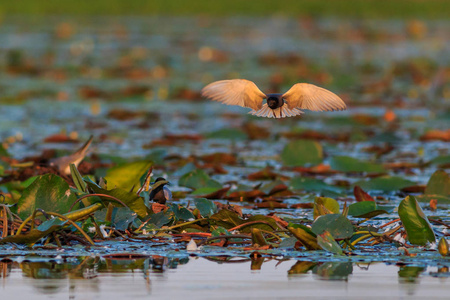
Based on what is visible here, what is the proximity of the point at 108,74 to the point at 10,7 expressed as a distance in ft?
41.9

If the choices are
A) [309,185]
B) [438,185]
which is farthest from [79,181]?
[438,185]

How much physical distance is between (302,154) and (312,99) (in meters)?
2.76

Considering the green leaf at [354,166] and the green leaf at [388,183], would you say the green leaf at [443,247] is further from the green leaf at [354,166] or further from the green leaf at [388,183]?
the green leaf at [354,166]

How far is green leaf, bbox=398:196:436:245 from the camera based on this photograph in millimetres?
3730

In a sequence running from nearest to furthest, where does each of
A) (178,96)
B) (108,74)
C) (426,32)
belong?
1. (178,96)
2. (108,74)
3. (426,32)

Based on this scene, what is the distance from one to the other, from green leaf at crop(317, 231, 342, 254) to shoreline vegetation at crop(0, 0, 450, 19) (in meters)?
22.6

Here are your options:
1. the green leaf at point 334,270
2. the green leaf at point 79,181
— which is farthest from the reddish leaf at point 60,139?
the green leaf at point 334,270

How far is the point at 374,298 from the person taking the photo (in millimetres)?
2955

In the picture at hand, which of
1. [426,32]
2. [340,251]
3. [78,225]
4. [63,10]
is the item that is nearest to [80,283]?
[78,225]

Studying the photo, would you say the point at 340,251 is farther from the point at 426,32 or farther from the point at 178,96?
the point at 426,32

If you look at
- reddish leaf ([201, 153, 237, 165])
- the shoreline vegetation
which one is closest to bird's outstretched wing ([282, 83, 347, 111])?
reddish leaf ([201, 153, 237, 165])

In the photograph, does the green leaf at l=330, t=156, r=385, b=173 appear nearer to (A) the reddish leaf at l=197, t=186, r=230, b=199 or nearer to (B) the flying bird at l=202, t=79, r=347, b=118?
(A) the reddish leaf at l=197, t=186, r=230, b=199

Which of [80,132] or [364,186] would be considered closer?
[364,186]

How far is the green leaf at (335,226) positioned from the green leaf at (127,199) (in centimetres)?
83
